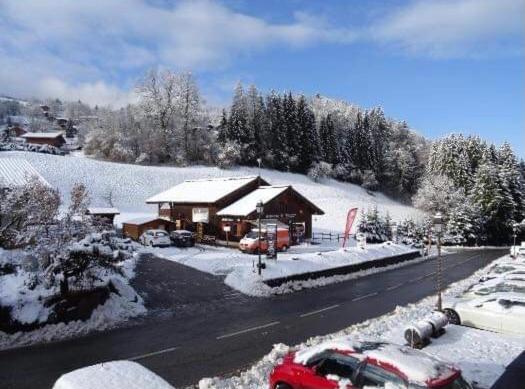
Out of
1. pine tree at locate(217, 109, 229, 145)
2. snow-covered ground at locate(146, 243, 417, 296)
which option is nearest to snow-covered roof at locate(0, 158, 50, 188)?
snow-covered ground at locate(146, 243, 417, 296)

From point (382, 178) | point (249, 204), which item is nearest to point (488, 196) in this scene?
point (382, 178)

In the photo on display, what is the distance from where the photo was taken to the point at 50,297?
17.2 metres

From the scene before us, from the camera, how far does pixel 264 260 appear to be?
27.4 meters

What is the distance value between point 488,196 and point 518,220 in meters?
6.65

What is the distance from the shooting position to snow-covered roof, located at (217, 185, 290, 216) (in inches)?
1560

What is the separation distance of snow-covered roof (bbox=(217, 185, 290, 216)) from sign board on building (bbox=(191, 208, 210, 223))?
172cm

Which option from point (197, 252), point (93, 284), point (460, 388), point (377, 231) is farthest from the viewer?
point (377, 231)

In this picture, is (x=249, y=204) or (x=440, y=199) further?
(x=440, y=199)

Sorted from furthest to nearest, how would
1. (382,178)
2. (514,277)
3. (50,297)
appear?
(382,178)
(514,277)
(50,297)

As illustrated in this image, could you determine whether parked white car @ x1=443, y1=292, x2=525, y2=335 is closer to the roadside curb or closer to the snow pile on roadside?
the roadside curb

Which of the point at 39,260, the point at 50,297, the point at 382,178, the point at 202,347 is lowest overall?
the point at 202,347

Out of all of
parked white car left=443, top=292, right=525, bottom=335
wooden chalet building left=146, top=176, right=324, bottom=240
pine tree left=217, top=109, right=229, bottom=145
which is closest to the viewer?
parked white car left=443, top=292, right=525, bottom=335

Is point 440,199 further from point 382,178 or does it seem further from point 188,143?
point 188,143

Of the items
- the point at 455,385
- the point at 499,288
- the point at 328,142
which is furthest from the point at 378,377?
the point at 328,142
